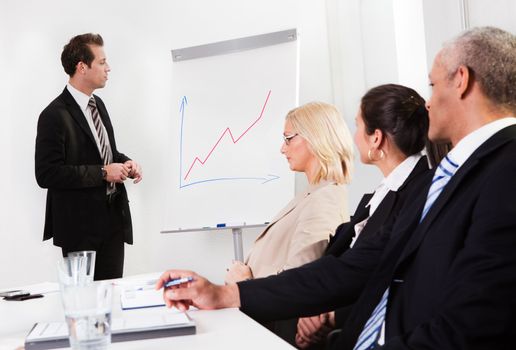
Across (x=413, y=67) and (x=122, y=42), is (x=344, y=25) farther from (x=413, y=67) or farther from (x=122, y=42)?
(x=122, y=42)

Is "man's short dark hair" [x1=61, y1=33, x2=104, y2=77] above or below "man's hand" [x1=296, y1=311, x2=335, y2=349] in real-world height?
above

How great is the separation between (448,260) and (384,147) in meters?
0.93

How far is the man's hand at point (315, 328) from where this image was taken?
6.66 feet

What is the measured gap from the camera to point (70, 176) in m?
3.64

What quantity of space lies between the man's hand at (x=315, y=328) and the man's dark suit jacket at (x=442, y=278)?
480 mm

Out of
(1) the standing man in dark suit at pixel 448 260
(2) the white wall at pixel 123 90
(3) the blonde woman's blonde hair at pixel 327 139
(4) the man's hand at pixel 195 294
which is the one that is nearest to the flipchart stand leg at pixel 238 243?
(2) the white wall at pixel 123 90

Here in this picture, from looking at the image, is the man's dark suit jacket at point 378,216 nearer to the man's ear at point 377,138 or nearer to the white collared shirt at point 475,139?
the man's ear at point 377,138

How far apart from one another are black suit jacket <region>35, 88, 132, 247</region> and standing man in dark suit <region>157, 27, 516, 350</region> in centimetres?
239

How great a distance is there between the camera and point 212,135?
13.4 feet

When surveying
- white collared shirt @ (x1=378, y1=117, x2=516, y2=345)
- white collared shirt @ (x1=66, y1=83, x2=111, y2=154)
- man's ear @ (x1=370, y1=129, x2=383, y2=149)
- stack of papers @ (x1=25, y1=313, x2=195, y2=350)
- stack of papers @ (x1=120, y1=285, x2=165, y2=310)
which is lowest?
stack of papers @ (x1=120, y1=285, x2=165, y2=310)

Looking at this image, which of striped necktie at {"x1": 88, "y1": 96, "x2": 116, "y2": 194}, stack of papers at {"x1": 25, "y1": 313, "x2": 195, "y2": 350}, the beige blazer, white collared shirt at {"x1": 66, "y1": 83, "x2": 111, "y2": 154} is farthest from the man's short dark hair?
stack of papers at {"x1": 25, "y1": 313, "x2": 195, "y2": 350}

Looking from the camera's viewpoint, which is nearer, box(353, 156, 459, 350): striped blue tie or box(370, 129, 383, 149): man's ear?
box(353, 156, 459, 350): striped blue tie

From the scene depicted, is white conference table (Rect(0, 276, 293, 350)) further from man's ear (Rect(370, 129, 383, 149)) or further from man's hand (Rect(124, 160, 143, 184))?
man's hand (Rect(124, 160, 143, 184))

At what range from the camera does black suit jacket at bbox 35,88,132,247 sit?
366 cm
